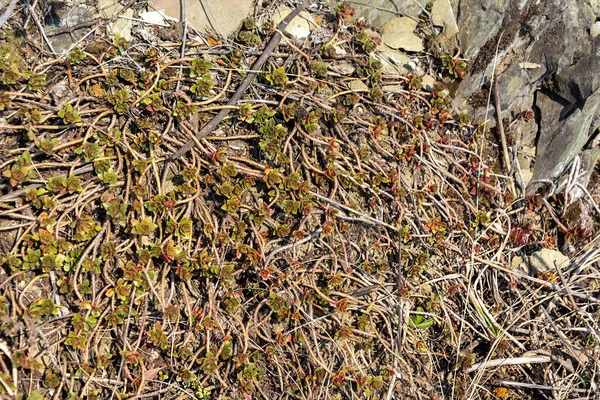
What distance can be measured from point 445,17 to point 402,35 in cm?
37

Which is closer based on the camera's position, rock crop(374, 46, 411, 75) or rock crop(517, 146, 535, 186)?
rock crop(374, 46, 411, 75)

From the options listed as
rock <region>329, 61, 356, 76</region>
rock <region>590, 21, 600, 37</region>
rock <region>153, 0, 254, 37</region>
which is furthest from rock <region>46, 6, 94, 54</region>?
rock <region>590, 21, 600, 37</region>

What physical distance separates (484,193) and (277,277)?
5.73 feet

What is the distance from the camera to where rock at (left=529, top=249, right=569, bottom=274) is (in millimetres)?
3986

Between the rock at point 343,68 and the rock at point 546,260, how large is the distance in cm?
195

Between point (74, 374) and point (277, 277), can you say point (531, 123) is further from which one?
point (74, 374)

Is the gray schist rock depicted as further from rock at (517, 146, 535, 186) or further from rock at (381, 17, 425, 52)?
rock at (381, 17, 425, 52)

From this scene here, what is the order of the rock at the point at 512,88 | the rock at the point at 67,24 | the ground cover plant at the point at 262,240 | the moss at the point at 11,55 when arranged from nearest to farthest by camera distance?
the ground cover plant at the point at 262,240 < the moss at the point at 11,55 < the rock at the point at 67,24 < the rock at the point at 512,88

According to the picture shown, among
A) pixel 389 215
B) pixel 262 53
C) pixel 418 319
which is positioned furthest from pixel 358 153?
pixel 418 319

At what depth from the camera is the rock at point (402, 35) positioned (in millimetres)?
4094

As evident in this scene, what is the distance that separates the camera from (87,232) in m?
3.28

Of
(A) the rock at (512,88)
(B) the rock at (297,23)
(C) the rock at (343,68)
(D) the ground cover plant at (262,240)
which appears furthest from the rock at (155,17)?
(A) the rock at (512,88)

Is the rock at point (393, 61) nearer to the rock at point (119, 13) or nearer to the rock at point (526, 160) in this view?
the rock at point (526, 160)

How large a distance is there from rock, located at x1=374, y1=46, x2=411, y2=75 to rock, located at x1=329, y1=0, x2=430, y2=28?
0.24 metres
